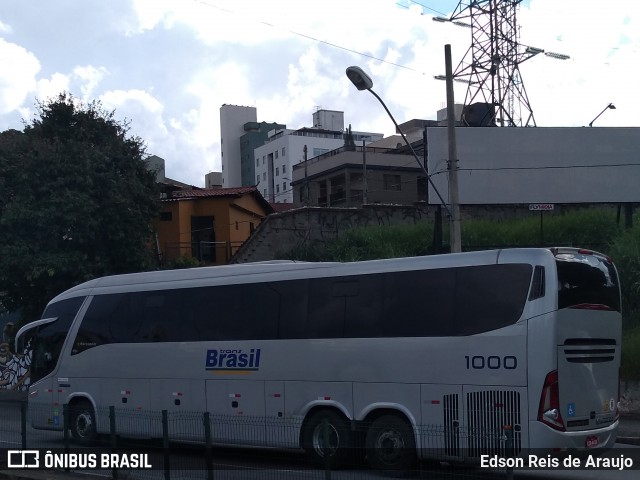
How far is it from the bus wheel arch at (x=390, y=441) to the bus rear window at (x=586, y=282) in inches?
116

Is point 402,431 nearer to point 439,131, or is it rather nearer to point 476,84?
point 439,131

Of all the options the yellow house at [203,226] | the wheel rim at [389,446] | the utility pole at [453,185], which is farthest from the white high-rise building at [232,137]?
the wheel rim at [389,446]

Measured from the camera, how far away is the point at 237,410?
14.4 metres

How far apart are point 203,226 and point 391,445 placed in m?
29.0

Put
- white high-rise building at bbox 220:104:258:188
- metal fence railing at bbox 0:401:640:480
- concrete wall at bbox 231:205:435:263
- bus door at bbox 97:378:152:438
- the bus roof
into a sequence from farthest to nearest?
white high-rise building at bbox 220:104:258:188 < concrete wall at bbox 231:205:435:263 < bus door at bbox 97:378:152:438 < the bus roof < metal fence railing at bbox 0:401:640:480

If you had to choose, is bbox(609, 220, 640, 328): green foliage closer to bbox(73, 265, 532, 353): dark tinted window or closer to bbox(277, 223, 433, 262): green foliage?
bbox(277, 223, 433, 262): green foliage

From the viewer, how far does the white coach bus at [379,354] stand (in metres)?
11.1

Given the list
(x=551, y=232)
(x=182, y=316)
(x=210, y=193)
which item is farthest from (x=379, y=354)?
(x=210, y=193)

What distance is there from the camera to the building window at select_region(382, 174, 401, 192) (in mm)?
57500

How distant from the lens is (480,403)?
11422 mm

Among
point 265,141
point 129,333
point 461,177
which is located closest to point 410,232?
point 461,177

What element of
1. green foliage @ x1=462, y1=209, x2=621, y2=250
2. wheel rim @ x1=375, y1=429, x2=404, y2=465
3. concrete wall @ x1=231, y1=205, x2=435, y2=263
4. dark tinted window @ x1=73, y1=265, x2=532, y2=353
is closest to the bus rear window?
dark tinted window @ x1=73, y1=265, x2=532, y2=353

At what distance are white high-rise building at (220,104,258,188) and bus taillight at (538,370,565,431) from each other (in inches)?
3868

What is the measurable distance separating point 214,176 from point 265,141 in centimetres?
1723
